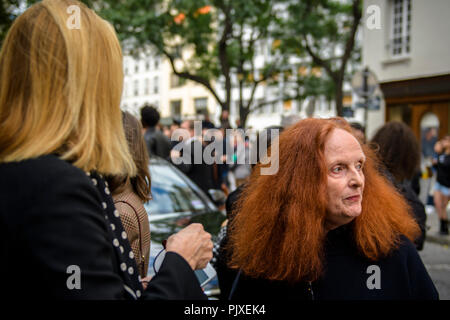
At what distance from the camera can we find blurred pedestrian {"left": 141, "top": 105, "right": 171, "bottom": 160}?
22.1 feet

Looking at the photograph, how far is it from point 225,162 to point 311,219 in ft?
23.0

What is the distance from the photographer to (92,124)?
126 cm

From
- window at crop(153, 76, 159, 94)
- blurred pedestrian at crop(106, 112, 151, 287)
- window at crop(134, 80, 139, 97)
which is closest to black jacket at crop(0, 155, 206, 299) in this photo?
blurred pedestrian at crop(106, 112, 151, 287)

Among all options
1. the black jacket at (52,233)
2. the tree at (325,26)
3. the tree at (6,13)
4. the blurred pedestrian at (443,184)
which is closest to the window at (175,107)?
the tree at (325,26)

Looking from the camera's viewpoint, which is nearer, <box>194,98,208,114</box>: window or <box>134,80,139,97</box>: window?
<box>194,98,208,114</box>: window

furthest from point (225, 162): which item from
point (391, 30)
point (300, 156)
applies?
point (391, 30)

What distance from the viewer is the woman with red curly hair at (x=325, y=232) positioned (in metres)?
1.86

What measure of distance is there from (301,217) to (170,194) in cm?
280

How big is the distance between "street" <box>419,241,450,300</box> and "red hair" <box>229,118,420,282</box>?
374cm

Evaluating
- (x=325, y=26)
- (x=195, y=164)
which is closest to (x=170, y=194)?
(x=195, y=164)

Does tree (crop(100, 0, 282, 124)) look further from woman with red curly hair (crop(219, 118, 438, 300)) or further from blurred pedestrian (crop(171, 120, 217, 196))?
woman with red curly hair (crop(219, 118, 438, 300))

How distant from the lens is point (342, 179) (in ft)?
6.43

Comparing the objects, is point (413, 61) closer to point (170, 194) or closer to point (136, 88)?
point (170, 194)

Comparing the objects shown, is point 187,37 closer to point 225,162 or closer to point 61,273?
point 225,162
